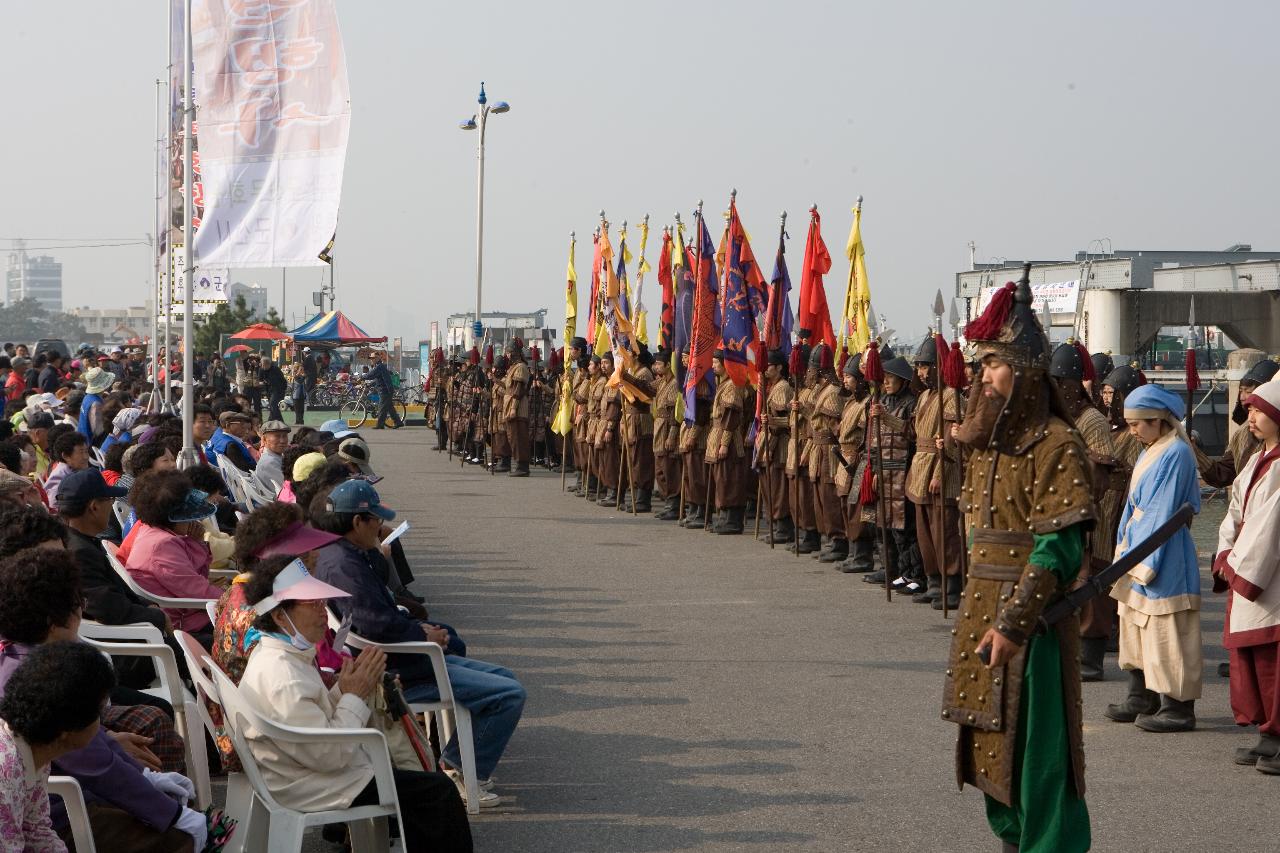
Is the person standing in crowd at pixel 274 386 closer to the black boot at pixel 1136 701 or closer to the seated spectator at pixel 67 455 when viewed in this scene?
the seated spectator at pixel 67 455

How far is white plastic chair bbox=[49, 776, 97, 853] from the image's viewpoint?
4.30m

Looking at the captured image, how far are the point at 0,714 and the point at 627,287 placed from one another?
17.3m

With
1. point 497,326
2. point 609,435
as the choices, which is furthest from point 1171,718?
point 497,326

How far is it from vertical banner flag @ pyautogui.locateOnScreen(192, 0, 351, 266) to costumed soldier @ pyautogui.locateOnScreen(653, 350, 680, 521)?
9.14 meters

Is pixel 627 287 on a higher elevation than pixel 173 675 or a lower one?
higher

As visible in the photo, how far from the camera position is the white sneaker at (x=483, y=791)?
650cm

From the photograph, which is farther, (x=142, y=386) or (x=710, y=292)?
(x=142, y=386)

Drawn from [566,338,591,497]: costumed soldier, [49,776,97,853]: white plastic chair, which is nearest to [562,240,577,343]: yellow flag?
[566,338,591,497]: costumed soldier

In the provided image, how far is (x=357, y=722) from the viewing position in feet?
17.5

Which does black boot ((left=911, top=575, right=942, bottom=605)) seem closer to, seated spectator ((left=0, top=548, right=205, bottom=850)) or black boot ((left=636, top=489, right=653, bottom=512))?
→ black boot ((left=636, top=489, right=653, bottom=512))

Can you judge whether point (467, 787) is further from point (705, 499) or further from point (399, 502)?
point (399, 502)

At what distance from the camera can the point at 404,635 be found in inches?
256

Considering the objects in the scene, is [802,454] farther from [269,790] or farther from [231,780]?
[269,790]

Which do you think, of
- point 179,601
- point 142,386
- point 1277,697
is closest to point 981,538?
point 1277,697
